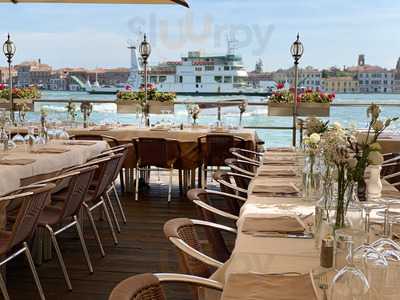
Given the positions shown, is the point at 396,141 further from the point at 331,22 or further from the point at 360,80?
the point at 331,22

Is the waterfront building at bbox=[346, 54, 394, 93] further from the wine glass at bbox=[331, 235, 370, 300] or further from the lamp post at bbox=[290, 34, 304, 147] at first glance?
the wine glass at bbox=[331, 235, 370, 300]

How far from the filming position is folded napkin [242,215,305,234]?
8.79ft

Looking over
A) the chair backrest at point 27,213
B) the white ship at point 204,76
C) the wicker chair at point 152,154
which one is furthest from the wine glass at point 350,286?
the white ship at point 204,76

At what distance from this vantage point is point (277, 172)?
4.57 meters

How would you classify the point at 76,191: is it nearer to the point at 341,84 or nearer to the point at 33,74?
the point at 341,84

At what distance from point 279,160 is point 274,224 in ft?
8.40

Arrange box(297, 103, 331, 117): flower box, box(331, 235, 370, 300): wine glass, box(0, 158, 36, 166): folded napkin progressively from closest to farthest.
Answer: box(331, 235, 370, 300): wine glass < box(0, 158, 36, 166): folded napkin < box(297, 103, 331, 117): flower box

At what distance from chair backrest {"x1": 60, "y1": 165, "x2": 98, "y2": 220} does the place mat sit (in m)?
1.26

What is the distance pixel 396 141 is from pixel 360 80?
2.83m

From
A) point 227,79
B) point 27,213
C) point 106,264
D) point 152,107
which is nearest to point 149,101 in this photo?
point 152,107

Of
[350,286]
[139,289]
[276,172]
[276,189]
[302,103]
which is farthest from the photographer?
[302,103]

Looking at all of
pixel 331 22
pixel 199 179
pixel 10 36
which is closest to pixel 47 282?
pixel 199 179

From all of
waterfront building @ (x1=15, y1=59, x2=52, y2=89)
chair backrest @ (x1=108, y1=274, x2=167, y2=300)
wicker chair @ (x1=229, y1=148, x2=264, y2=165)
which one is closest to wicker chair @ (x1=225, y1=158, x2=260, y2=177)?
wicker chair @ (x1=229, y1=148, x2=264, y2=165)

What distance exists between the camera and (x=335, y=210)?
7.72 ft
